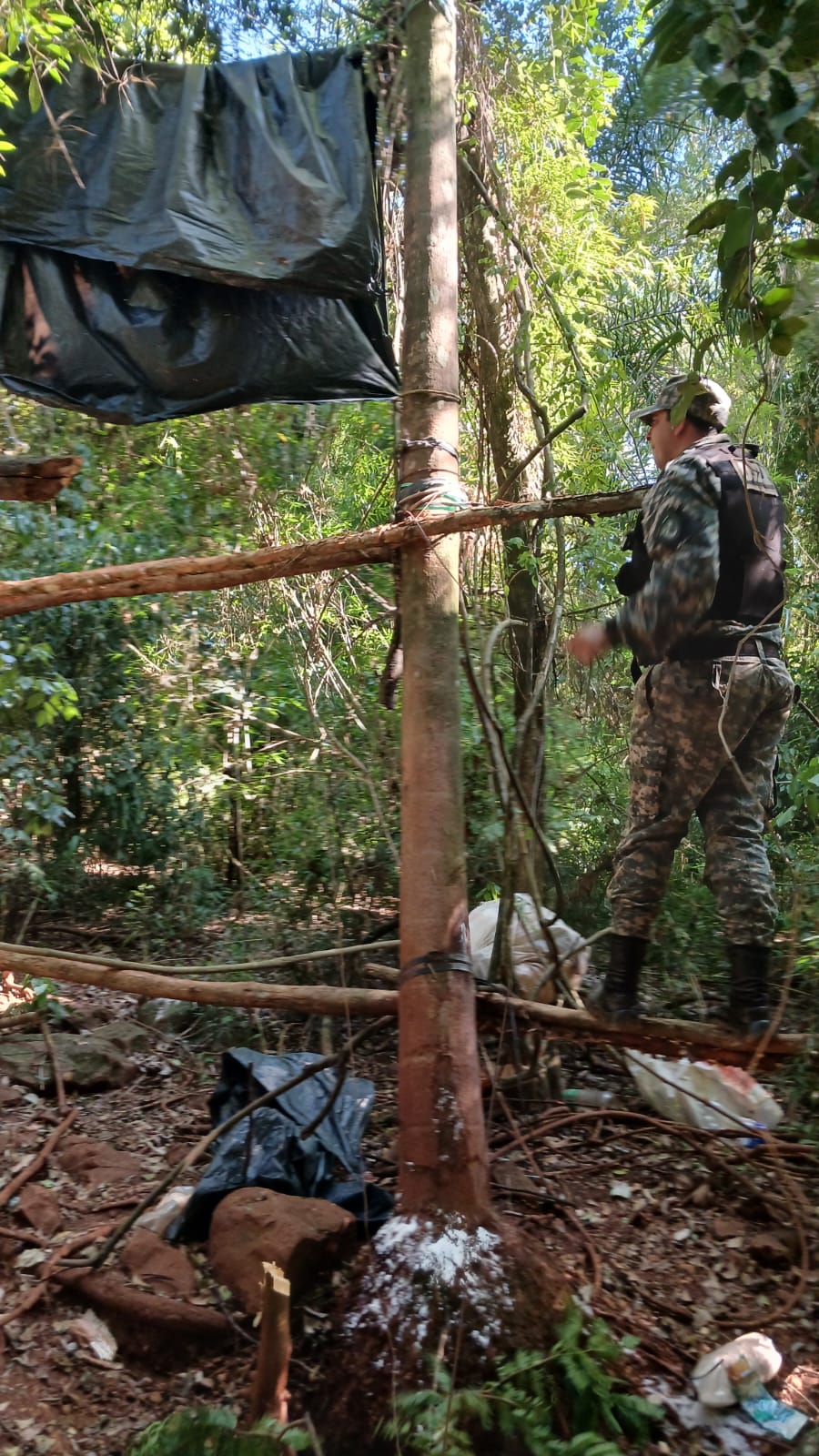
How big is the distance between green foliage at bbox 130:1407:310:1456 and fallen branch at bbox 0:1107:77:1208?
4.35 ft

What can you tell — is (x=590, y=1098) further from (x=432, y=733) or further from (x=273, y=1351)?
(x=273, y=1351)

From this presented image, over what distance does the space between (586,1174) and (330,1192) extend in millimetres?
932

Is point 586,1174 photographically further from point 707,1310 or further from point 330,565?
point 330,565

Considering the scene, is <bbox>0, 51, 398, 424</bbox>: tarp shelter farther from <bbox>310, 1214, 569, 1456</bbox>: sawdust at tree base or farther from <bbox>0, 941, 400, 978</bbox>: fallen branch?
<bbox>310, 1214, 569, 1456</bbox>: sawdust at tree base

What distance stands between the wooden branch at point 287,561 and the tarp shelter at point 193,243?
96cm

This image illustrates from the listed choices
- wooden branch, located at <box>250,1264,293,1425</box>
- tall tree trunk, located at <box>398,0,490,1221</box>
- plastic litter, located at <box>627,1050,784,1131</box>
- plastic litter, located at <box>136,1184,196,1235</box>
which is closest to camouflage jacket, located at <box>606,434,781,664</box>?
tall tree trunk, located at <box>398,0,490,1221</box>

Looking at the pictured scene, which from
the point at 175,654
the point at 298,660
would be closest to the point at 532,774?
the point at 298,660

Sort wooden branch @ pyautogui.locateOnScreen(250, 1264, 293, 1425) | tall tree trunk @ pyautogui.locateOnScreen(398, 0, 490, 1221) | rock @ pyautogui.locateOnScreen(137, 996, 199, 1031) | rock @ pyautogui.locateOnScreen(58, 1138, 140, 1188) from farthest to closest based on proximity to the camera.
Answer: rock @ pyautogui.locateOnScreen(137, 996, 199, 1031)
rock @ pyautogui.locateOnScreen(58, 1138, 140, 1188)
tall tree trunk @ pyautogui.locateOnScreen(398, 0, 490, 1221)
wooden branch @ pyautogui.locateOnScreen(250, 1264, 293, 1425)

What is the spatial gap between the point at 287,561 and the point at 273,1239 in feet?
6.68

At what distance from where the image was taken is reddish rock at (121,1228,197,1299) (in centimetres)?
305

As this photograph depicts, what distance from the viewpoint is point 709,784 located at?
3092 mm

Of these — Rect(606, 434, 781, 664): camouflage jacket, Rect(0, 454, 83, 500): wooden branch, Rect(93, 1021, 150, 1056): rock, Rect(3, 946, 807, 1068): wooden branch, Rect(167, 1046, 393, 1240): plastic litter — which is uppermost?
Rect(0, 454, 83, 500): wooden branch

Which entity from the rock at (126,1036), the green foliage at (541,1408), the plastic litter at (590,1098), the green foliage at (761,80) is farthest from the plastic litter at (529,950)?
the green foliage at (761,80)

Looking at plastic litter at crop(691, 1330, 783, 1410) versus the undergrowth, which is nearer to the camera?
the undergrowth
